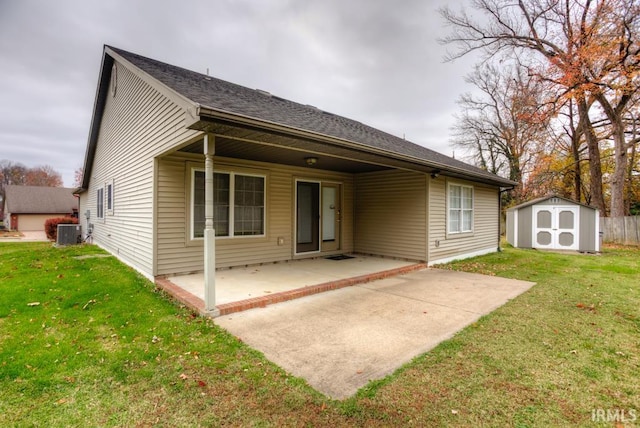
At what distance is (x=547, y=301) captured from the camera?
15.5 ft

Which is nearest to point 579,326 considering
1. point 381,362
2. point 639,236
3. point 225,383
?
point 381,362

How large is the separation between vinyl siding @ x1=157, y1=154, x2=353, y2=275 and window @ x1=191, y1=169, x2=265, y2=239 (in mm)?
126

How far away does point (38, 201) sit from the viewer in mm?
27781

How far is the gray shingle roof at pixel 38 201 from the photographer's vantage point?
26930 mm

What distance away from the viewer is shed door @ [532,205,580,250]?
11.1 metres

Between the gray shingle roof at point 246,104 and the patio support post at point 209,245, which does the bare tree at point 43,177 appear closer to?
the gray shingle roof at point 246,104

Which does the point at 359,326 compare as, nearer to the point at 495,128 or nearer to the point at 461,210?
the point at 461,210

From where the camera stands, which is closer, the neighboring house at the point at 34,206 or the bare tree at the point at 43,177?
the neighboring house at the point at 34,206

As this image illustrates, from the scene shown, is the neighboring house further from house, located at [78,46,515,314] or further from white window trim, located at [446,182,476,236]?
white window trim, located at [446,182,476,236]

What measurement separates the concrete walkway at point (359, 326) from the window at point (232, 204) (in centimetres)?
265

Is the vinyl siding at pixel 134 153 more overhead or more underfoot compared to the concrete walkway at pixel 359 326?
more overhead

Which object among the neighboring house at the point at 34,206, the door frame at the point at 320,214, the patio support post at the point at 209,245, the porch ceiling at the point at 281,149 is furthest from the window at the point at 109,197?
the neighboring house at the point at 34,206

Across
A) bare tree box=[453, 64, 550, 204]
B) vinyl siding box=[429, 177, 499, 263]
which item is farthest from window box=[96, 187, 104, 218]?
bare tree box=[453, 64, 550, 204]

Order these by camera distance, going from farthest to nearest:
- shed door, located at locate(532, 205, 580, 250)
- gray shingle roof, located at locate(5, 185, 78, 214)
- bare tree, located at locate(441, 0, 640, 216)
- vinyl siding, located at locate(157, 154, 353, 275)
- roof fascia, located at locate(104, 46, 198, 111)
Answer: gray shingle roof, located at locate(5, 185, 78, 214), bare tree, located at locate(441, 0, 640, 216), shed door, located at locate(532, 205, 580, 250), vinyl siding, located at locate(157, 154, 353, 275), roof fascia, located at locate(104, 46, 198, 111)
